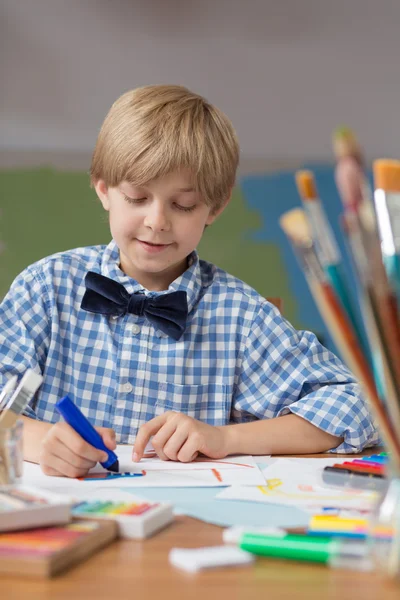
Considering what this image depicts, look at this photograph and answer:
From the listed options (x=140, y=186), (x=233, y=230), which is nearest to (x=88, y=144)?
(x=233, y=230)

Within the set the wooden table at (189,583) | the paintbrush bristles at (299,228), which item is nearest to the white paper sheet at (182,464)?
the wooden table at (189,583)

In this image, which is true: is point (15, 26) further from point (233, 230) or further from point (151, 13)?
point (233, 230)

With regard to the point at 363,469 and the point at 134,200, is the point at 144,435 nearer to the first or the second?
the point at 363,469

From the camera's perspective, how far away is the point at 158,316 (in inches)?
51.1

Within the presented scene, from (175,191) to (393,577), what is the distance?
801mm

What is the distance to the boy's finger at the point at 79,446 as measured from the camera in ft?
2.73

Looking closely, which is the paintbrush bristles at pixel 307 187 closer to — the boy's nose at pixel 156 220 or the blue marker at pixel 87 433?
the blue marker at pixel 87 433

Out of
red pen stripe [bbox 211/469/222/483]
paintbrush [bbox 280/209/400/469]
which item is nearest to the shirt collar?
red pen stripe [bbox 211/469/222/483]

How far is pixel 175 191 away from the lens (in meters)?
1.19

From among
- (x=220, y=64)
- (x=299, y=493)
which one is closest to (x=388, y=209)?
(x=299, y=493)

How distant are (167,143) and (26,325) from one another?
385 millimetres

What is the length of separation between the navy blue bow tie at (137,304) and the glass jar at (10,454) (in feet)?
1.89

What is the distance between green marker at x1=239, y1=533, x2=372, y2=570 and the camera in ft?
1.71

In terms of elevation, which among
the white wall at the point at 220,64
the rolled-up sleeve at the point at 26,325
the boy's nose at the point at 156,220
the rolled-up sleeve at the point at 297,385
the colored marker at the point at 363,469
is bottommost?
the colored marker at the point at 363,469
